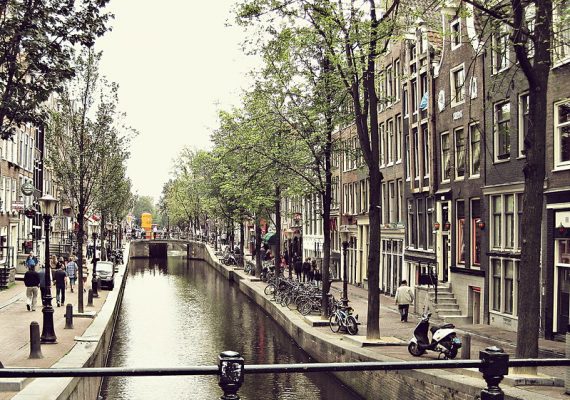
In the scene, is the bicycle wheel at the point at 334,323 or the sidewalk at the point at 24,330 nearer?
the sidewalk at the point at 24,330

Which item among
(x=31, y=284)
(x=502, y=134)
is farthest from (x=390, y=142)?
(x=31, y=284)

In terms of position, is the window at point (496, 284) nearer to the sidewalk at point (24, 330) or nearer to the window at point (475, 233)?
the window at point (475, 233)

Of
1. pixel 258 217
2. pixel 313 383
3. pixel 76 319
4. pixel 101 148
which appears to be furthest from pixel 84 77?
pixel 258 217

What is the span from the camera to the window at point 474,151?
28134 mm

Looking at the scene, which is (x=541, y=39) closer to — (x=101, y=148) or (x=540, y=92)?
(x=540, y=92)

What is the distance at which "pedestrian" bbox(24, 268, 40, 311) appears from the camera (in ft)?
84.5

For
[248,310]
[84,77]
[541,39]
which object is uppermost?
[84,77]

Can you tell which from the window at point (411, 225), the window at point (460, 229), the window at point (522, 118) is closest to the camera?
the window at point (522, 118)

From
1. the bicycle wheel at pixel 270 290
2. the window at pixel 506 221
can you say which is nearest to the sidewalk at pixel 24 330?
the bicycle wheel at pixel 270 290

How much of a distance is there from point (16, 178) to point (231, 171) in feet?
50.9

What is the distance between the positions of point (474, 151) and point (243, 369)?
2620 centimetres

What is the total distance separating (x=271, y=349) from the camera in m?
27.0

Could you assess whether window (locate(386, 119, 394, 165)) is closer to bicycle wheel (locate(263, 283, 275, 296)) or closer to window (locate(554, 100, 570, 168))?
bicycle wheel (locate(263, 283, 275, 296))

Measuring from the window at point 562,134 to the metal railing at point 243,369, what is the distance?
60.9ft
